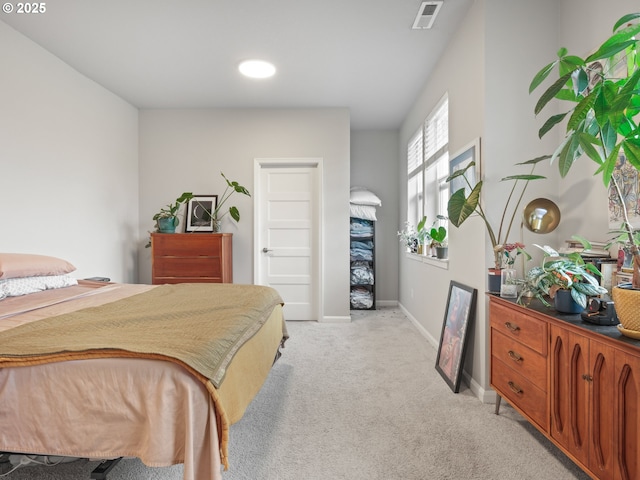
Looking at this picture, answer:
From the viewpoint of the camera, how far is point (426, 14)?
8.53ft

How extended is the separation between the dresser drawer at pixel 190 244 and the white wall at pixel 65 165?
2.08ft

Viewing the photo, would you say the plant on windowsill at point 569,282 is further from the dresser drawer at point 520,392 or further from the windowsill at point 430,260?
the windowsill at point 430,260

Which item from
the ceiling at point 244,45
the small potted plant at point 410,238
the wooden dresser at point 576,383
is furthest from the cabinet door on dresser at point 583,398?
the small potted plant at point 410,238

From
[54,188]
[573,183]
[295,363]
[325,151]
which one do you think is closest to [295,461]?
[295,363]

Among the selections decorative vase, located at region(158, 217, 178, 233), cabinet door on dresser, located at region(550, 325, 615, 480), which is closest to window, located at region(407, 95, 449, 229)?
cabinet door on dresser, located at region(550, 325, 615, 480)

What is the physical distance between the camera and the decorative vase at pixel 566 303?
5.40ft

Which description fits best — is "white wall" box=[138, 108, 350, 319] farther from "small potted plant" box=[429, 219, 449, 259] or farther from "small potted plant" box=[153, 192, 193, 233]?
"small potted plant" box=[429, 219, 449, 259]

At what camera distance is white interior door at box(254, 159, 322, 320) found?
4.68 meters

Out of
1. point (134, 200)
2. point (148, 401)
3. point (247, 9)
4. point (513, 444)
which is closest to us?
point (148, 401)

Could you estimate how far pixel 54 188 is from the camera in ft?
10.6

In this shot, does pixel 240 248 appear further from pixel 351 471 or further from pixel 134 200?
pixel 351 471

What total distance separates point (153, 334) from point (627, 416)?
5.64ft

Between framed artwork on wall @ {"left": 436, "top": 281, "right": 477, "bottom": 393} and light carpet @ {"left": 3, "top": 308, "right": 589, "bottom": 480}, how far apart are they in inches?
3.7

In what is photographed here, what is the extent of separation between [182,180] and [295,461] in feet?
12.2
